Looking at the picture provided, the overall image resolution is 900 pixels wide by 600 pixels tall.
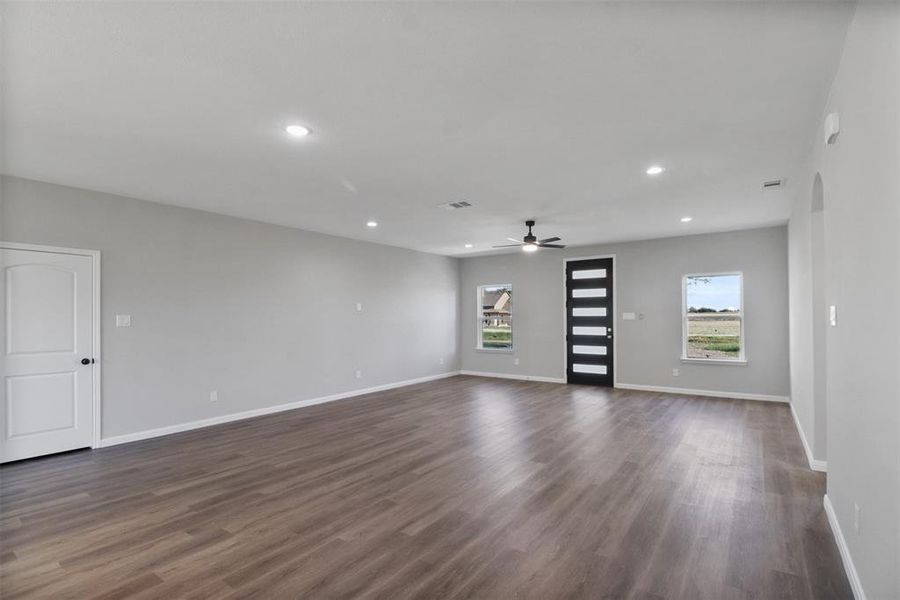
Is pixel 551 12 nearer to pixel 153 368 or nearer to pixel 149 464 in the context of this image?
pixel 149 464

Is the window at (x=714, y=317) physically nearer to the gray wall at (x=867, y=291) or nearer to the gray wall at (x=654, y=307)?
the gray wall at (x=654, y=307)

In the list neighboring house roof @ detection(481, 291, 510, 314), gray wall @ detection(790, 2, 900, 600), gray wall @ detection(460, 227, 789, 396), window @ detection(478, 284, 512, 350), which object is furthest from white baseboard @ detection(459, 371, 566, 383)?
gray wall @ detection(790, 2, 900, 600)

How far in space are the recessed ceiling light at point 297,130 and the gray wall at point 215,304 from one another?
3.00 m

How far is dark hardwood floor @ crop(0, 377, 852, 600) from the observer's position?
2.30 metres

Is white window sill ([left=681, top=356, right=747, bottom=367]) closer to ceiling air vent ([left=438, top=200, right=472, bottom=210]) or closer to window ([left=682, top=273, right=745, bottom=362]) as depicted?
window ([left=682, top=273, right=745, bottom=362])

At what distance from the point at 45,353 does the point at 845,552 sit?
659 centimetres

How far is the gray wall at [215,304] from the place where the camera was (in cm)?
473

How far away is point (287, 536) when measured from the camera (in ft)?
9.15

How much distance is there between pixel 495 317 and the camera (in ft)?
32.3

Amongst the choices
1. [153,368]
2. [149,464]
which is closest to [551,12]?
[149,464]

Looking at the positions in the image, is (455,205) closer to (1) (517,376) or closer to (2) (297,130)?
(2) (297,130)

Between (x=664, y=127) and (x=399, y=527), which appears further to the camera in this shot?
(x=664, y=127)

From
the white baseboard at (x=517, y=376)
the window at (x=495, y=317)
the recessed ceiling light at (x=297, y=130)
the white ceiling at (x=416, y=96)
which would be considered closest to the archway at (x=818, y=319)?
the white ceiling at (x=416, y=96)

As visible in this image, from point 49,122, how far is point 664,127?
14.2 ft
